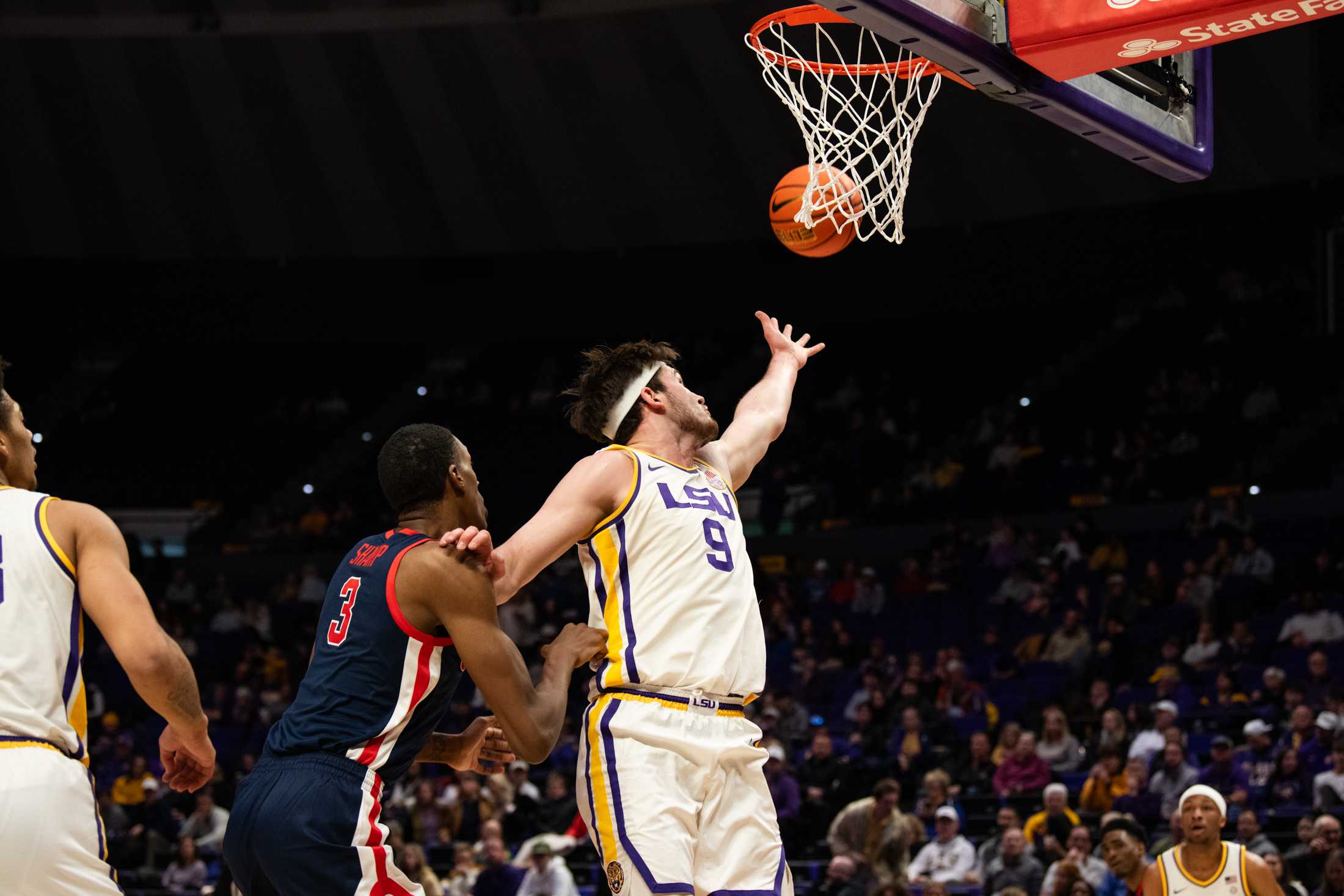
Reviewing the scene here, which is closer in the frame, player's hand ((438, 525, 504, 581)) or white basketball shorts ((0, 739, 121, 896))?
white basketball shorts ((0, 739, 121, 896))

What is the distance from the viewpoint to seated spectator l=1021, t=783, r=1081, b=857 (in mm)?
10727

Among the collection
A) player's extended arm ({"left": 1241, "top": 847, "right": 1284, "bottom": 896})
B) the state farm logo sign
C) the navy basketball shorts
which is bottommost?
player's extended arm ({"left": 1241, "top": 847, "right": 1284, "bottom": 896})

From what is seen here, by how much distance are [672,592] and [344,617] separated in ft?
3.42

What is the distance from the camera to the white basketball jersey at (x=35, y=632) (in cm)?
357

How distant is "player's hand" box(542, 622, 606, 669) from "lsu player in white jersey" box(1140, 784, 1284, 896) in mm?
3848

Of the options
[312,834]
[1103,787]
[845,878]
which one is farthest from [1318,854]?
[312,834]

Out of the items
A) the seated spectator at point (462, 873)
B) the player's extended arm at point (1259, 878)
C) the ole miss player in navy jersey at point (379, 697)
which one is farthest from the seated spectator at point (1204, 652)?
the ole miss player in navy jersey at point (379, 697)

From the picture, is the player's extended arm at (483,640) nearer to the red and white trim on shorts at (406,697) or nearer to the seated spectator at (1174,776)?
the red and white trim on shorts at (406,697)

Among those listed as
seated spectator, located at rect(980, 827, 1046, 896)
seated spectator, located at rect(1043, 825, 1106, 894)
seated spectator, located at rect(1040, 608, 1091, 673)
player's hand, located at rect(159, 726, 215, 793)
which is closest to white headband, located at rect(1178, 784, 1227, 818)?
seated spectator, located at rect(1043, 825, 1106, 894)

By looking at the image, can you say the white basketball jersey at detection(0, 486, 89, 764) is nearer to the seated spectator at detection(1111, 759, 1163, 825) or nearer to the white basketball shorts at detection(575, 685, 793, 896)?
the white basketball shorts at detection(575, 685, 793, 896)

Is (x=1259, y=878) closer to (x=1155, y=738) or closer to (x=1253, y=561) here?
(x=1155, y=738)

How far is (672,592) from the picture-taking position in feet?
15.8

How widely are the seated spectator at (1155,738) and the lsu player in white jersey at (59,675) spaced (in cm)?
940

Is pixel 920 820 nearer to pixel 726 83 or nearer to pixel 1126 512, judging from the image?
pixel 1126 512
